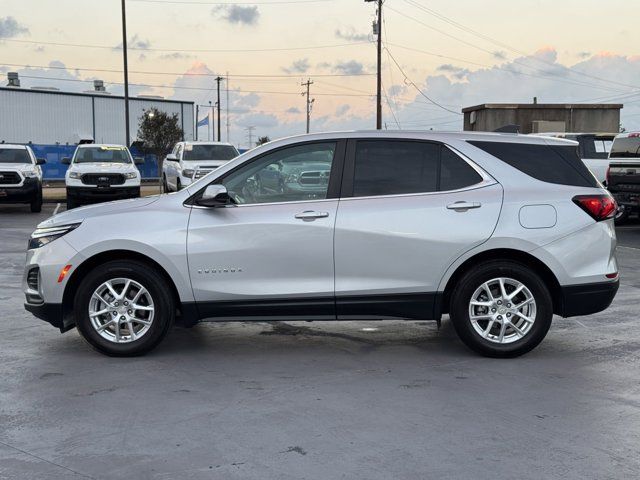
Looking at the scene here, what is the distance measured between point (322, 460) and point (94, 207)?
3.30m

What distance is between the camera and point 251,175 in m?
6.02

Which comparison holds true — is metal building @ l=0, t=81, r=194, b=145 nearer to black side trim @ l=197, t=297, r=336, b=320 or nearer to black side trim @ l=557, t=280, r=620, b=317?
black side trim @ l=197, t=297, r=336, b=320

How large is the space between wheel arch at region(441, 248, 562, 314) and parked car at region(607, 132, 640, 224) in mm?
11239

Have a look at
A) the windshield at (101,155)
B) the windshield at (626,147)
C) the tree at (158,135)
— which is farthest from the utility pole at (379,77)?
the tree at (158,135)

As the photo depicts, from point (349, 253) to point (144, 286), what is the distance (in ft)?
5.38

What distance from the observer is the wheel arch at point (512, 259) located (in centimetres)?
591

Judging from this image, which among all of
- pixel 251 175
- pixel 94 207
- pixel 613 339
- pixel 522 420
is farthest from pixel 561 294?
pixel 94 207

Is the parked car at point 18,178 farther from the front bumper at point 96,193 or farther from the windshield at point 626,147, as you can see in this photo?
the windshield at point 626,147

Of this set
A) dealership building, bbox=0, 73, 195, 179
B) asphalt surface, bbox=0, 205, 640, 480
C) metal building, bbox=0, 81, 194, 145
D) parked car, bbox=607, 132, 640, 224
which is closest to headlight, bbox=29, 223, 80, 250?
asphalt surface, bbox=0, 205, 640, 480

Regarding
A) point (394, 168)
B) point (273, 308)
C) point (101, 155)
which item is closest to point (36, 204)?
point (101, 155)

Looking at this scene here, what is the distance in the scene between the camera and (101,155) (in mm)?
22109

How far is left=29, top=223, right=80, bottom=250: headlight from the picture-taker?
19.6 ft

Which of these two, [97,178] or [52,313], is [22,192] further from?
[52,313]

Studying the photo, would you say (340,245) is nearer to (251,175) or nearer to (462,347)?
(251,175)
